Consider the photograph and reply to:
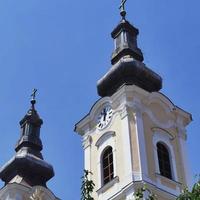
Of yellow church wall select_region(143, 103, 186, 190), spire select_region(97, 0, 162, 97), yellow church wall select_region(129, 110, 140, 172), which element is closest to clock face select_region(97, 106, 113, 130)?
spire select_region(97, 0, 162, 97)

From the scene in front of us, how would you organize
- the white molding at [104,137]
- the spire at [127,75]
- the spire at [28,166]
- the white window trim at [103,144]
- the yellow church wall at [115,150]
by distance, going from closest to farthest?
the yellow church wall at [115,150] < the white window trim at [103,144] < the white molding at [104,137] < the spire at [127,75] < the spire at [28,166]

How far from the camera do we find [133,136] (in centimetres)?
2162

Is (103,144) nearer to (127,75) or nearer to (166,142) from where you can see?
(166,142)

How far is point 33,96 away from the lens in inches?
1373

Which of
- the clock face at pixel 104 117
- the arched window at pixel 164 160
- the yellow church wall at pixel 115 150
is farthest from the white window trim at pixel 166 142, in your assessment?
the clock face at pixel 104 117

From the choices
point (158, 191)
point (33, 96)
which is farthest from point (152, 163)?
point (33, 96)

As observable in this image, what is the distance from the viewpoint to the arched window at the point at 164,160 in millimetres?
21734

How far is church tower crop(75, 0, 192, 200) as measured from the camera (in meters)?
20.8

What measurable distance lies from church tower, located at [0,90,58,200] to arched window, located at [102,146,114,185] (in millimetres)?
3192

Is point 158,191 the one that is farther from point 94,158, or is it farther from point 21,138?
point 21,138

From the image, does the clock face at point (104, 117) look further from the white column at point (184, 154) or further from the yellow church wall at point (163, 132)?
the white column at point (184, 154)

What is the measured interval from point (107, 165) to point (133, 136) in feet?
4.94

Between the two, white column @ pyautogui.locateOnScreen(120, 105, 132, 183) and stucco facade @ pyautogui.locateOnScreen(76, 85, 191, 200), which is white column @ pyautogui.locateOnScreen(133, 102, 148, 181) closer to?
stucco facade @ pyautogui.locateOnScreen(76, 85, 191, 200)

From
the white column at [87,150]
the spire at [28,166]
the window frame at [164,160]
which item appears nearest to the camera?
the window frame at [164,160]
